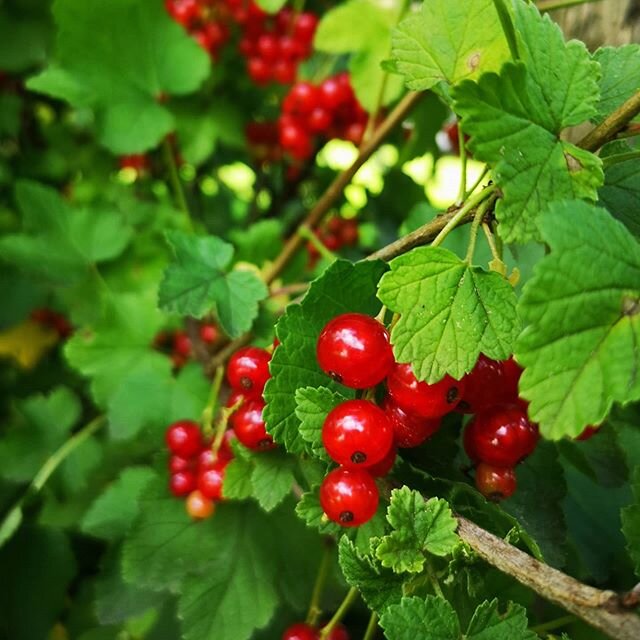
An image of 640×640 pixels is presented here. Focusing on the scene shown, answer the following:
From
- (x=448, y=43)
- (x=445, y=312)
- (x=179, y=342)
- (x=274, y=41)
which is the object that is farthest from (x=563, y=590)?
(x=274, y=41)

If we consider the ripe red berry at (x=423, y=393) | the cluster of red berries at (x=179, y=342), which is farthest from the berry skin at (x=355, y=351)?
the cluster of red berries at (x=179, y=342)

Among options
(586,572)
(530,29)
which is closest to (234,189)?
(586,572)

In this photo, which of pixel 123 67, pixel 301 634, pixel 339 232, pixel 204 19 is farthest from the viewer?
pixel 339 232

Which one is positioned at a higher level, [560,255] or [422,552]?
[560,255]

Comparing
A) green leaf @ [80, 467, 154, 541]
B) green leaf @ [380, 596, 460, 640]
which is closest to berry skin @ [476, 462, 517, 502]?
green leaf @ [380, 596, 460, 640]

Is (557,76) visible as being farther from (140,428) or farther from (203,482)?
(140,428)

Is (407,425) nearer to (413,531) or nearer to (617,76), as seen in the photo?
(413,531)

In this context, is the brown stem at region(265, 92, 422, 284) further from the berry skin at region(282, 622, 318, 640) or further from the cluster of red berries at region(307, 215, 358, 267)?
the berry skin at region(282, 622, 318, 640)
